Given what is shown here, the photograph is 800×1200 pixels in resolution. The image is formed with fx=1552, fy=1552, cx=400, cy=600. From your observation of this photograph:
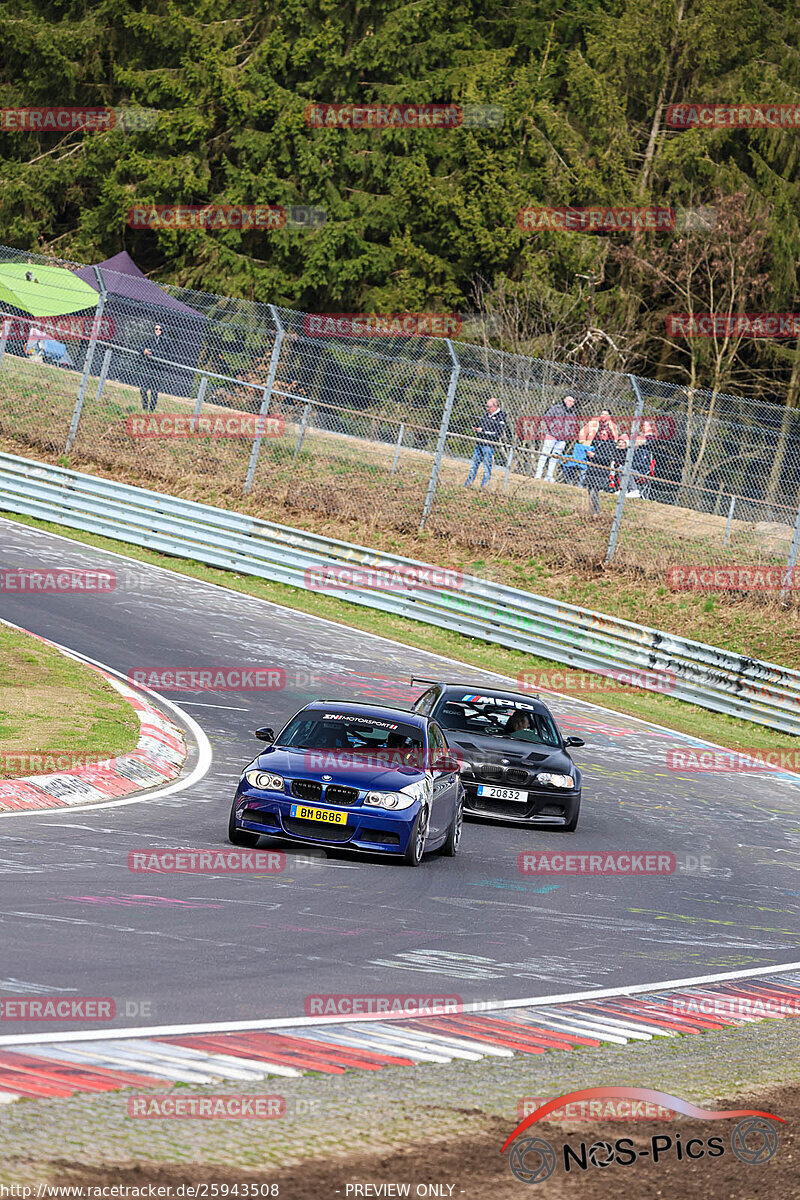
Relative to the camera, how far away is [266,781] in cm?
1202

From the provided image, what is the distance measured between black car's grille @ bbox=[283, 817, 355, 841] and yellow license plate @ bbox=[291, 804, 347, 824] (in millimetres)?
31

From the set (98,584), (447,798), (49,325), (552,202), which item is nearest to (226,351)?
(49,325)

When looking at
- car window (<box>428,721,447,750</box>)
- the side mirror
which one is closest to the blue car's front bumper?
the side mirror

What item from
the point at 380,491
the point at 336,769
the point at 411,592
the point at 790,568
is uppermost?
the point at 790,568

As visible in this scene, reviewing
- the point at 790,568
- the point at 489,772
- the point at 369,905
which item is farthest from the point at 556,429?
the point at 369,905

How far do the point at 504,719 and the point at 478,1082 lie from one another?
994 centimetres

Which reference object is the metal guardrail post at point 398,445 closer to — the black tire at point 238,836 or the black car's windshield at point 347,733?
the black car's windshield at point 347,733

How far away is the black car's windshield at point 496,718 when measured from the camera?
16.4 metres

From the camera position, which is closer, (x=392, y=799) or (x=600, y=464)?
(x=392, y=799)

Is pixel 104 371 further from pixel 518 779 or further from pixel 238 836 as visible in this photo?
pixel 238 836

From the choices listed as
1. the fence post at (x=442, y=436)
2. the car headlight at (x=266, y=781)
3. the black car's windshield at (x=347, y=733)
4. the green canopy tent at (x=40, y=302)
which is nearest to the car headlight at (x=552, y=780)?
the black car's windshield at (x=347, y=733)

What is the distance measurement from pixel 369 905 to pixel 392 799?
68.6 inches

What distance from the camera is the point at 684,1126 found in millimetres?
6520

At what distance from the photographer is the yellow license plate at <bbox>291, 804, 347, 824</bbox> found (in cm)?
1192
